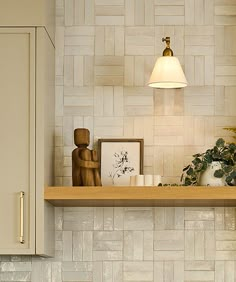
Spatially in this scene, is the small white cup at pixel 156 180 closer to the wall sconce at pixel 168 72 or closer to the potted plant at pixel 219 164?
the potted plant at pixel 219 164

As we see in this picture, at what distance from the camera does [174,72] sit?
350 cm

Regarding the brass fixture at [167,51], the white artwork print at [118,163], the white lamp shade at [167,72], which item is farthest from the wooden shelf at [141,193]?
the brass fixture at [167,51]

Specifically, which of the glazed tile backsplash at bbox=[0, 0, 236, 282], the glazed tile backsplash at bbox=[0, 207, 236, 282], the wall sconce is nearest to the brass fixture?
the wall sconce

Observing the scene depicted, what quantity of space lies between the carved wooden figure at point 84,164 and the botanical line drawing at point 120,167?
0.69 feet

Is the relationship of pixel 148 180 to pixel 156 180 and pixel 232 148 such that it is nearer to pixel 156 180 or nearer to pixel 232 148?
pixel 156 180

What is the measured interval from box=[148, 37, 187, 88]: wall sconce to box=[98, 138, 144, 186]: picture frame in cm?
32

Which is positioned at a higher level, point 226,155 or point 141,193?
point 226,155

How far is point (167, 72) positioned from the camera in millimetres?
3494

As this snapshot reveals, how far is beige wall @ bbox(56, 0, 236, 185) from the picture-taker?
3.74 meters

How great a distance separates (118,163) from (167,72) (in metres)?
0.48

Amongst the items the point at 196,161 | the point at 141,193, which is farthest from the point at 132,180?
the point at 196,161

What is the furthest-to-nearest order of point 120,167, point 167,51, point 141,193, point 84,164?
point 120,167, point 167,51, point 84,164, point 141,193

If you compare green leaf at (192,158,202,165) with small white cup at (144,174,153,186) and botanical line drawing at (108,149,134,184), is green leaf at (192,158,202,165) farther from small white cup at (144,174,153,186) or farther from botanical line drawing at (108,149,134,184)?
botanical line drawing at (108,149,134,184)

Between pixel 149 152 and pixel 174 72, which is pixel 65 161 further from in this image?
pixel 174 72
